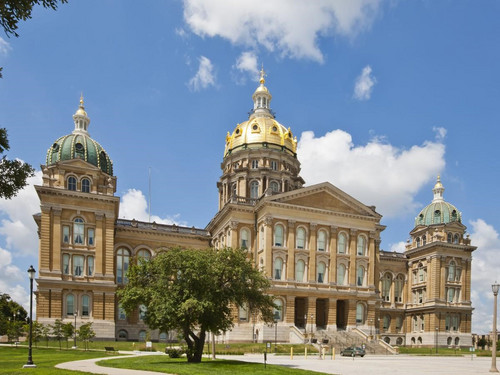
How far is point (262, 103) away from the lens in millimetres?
94188

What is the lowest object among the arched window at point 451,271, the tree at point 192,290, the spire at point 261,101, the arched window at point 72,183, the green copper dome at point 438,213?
the arched window at point 451,271

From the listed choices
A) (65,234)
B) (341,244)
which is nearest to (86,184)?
(65,234)

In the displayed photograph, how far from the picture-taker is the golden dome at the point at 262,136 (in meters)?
86.6

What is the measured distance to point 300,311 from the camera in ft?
232

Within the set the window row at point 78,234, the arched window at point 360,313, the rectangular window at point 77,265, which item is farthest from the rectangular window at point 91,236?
the arched window at point 360,313

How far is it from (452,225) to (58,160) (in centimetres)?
6598

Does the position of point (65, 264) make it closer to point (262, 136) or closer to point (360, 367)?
point (262, 136)

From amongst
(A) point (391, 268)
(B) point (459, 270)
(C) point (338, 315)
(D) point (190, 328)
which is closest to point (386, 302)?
(A) point (391, 268)

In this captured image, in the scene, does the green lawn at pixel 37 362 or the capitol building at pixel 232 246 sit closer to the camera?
the green lawn at pixel 37 362

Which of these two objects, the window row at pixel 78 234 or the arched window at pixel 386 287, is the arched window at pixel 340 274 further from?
the window row at pixel 78 234

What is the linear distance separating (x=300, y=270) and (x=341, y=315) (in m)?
9.56

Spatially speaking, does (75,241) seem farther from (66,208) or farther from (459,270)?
(459,270)

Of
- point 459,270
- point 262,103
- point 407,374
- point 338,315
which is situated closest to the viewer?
point 407,374

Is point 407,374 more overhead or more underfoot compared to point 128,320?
more overhead
